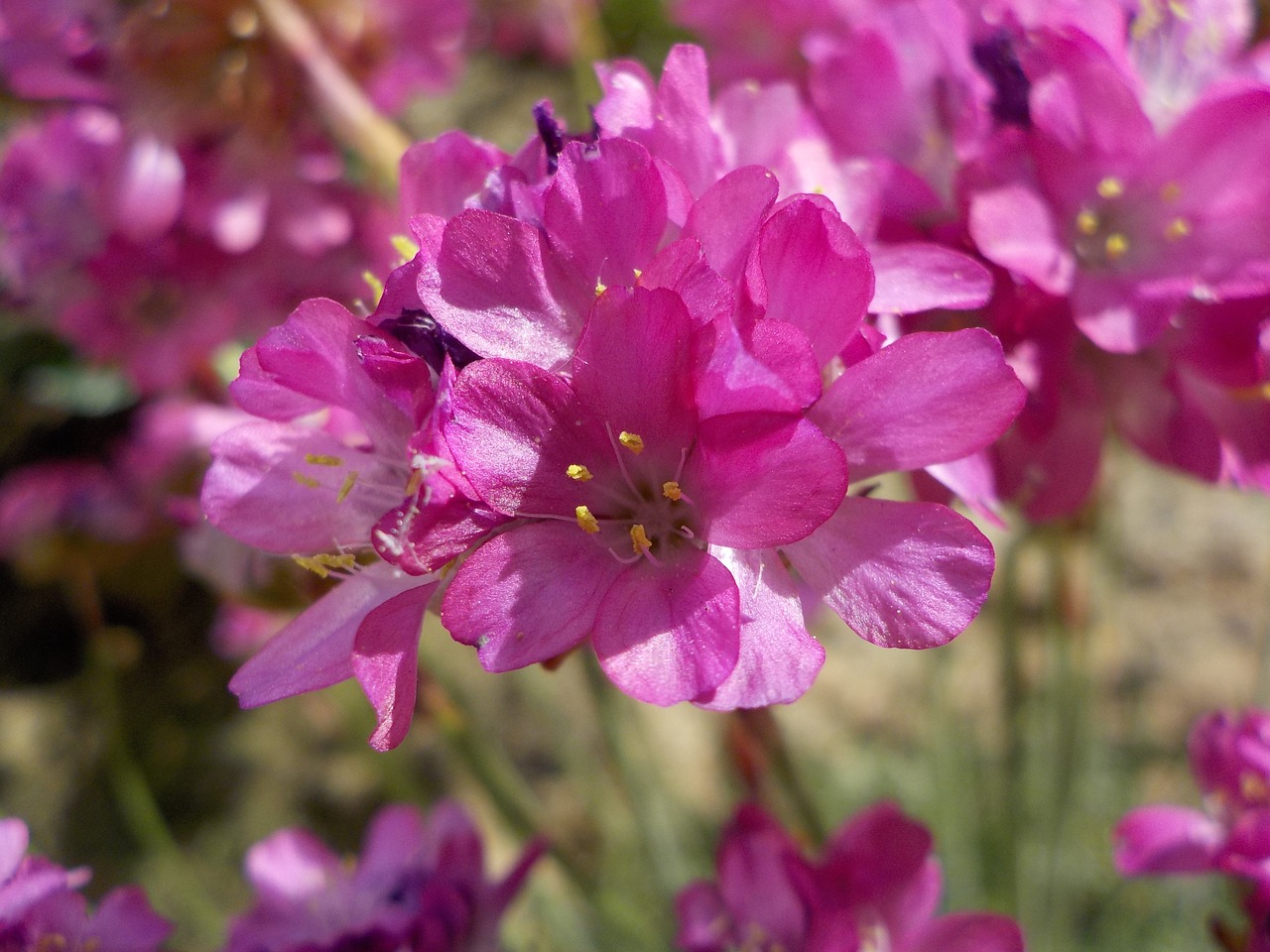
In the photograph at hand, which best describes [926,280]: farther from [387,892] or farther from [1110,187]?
[387,892]

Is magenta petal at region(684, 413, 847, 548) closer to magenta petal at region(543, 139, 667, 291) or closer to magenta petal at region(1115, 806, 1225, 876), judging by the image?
magenta petal at region(543, 139, 667, 291)

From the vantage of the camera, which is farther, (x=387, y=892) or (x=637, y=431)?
(x=387, y=892)

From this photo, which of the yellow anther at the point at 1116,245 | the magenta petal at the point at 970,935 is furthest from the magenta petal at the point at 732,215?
the magenta petal at the point at 970,935

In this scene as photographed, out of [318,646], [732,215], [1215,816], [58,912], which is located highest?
[732,215]

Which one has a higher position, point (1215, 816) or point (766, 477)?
point (766, 477)

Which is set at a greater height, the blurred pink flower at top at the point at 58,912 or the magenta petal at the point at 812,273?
the magenta petal at the point at 812,273

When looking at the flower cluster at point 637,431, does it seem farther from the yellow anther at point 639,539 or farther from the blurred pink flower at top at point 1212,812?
the blurred pink flower at top at point 1212,812

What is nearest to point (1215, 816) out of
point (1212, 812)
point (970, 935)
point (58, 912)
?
point (1212, 812)
